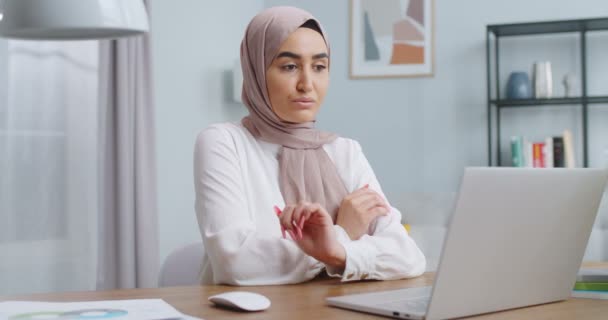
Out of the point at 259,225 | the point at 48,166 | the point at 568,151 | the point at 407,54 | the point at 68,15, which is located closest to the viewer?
the point at 68,15

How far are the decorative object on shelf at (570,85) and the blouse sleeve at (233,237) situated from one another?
3308mm

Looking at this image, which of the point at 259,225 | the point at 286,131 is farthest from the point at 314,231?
the point at 286,131

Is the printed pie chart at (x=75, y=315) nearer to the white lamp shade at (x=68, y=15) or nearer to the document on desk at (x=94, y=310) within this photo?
the document on desk at (x=94, y=310)

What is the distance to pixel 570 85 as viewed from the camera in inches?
174

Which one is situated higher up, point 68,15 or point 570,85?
point 570,85

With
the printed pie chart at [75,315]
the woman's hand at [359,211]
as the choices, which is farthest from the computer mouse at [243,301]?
the woman's hand at [359,211]

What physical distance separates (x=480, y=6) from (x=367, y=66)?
78cm

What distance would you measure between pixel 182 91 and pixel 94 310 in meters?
2.97

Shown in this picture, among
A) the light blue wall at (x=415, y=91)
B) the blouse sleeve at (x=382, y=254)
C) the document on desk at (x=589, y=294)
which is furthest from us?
the light blue wall at (x=415, y=91)

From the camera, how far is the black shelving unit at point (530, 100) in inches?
171

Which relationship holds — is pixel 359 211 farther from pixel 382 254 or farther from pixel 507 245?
pixel 507 245

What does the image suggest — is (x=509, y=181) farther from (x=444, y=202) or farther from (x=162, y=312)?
(x=444, y=202)

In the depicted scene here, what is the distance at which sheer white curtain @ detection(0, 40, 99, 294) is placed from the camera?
8.92 ft

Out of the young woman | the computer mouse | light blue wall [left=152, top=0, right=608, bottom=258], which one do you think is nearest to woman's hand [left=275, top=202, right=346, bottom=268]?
the young woman
